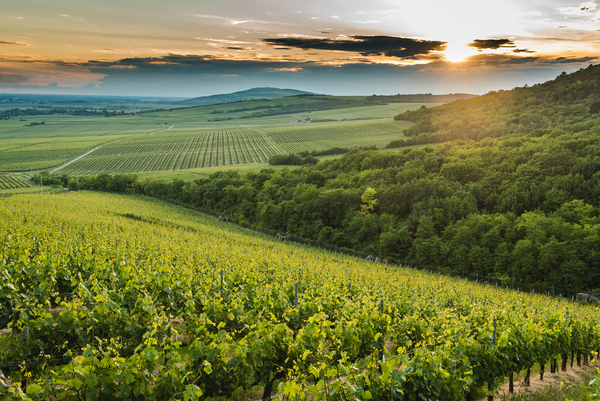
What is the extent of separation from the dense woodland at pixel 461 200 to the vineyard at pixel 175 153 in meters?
22.6

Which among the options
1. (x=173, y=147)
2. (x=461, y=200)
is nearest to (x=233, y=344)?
(x=461, y=200)

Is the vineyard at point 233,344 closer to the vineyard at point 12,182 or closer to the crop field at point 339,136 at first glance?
the vineyard at point 12,182

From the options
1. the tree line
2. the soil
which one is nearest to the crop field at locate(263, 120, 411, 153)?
the tree line

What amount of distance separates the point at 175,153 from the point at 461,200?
97300 millimetres

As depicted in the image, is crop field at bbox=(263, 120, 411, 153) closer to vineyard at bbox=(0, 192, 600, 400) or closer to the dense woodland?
the dense woodland

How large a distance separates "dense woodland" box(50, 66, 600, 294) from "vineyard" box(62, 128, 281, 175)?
22616 millimetres

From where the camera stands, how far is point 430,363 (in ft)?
27.9

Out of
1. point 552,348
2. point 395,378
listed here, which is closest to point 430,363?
point 395,378

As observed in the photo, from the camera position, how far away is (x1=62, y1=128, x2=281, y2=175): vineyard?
360 feet

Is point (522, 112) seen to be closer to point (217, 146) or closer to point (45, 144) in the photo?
point (217, 146)

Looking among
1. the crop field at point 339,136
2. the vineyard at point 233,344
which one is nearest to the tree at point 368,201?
the vineyard at point 233,344

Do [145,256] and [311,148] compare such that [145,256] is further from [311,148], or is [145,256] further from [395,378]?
[311,148]

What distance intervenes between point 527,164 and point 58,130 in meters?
211

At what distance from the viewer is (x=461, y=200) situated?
5275cm
